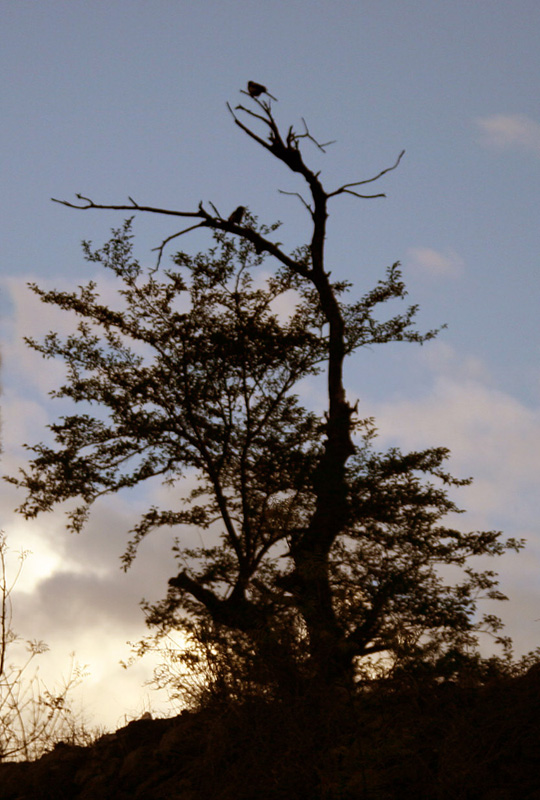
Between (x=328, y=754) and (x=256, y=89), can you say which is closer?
(x=328, y=754)

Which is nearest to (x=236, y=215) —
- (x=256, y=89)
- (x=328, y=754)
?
(x=256, y=89)

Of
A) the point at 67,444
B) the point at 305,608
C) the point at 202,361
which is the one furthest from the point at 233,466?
the point at 305,608

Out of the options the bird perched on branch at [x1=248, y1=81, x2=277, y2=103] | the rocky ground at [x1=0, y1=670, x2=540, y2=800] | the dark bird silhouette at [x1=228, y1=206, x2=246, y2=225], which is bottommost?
the rocky ground at [x1=0, y1=670, x2=540, y2=800]

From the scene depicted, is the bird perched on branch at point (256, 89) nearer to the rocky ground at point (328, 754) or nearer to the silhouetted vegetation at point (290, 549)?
the silhouetted vegetation at point (290, 549)

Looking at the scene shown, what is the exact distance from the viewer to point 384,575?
1313cm

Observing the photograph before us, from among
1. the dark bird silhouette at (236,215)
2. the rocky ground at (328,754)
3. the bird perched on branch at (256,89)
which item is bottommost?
the rocky ground at (328,754)

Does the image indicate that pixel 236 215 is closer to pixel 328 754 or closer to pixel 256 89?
pixel 256 89

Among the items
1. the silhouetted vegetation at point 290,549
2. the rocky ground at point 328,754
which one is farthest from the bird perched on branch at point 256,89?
the rocky ground at point 328,754

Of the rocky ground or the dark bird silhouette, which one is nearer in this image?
the rocky ground

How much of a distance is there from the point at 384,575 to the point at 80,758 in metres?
5.30

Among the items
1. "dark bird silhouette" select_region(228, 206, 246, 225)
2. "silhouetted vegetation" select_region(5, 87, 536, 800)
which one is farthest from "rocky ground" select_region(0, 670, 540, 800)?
"dark bird silhouette" select_region(228, 206, 246, 225)

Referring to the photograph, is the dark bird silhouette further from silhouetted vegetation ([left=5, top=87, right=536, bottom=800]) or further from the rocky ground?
the rocky ground

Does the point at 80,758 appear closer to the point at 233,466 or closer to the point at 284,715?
the point at 284,715

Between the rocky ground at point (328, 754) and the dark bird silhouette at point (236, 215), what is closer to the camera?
the rocky ground at point (328, 754)
